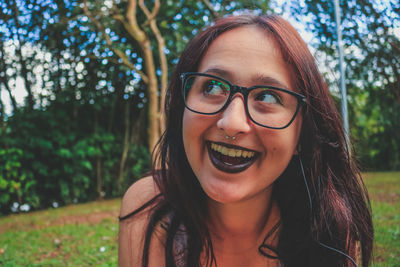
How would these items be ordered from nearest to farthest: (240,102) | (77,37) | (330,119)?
(240,102) < (330,119) < (77,37)

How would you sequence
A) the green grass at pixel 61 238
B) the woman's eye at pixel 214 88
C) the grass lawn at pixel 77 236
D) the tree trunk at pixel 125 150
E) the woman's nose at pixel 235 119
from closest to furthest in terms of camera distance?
1. the woman's nose at pixel 235 119
2. the woman's eye at pixel 214 88
3. the grass lawn at pixel 77 236
4. the green grass at pixel 61 238
5. the tree trunk at pixel 125 150

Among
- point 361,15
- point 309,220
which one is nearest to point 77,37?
point 361,15

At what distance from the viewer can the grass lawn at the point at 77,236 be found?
3047mm

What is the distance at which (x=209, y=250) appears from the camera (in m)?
1.69

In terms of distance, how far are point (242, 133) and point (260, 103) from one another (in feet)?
0.49

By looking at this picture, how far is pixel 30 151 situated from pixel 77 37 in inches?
110

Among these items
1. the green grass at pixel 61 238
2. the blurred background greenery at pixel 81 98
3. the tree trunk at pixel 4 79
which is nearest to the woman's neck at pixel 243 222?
the green grass at pixel 61 238

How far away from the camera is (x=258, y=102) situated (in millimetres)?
1286

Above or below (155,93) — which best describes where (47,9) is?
above

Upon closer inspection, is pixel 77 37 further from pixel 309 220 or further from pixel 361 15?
pixel 309 220

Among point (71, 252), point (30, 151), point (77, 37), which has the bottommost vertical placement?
point (71, 252)

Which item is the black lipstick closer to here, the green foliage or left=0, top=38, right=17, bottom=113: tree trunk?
the green foliage

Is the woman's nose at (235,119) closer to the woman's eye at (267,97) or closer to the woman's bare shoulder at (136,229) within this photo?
the woman's eye at (267,97)

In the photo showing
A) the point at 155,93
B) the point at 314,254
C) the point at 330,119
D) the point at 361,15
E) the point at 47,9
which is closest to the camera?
the point at 330,119
